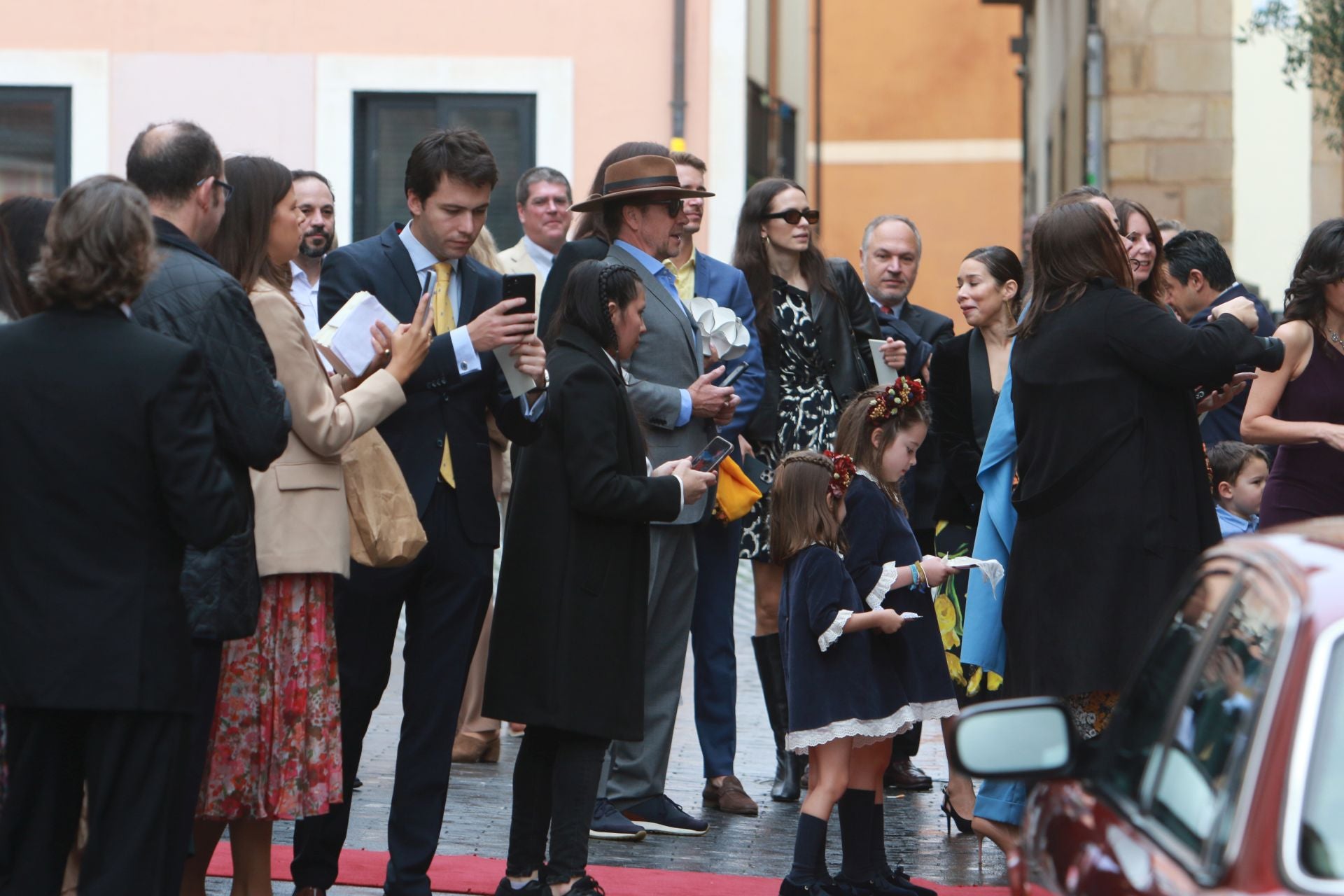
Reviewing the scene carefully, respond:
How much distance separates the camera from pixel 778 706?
7.37 meters

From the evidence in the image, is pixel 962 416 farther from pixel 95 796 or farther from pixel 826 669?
pixel 95 796

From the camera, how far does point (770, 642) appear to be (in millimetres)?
Answer: 7430

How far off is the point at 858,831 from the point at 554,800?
980mm

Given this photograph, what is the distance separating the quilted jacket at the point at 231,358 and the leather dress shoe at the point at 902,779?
12.2 ft

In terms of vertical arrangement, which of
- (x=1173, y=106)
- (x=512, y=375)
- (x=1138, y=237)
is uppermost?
(x=1173, y=106)

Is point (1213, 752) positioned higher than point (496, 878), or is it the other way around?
point (1213, 752)

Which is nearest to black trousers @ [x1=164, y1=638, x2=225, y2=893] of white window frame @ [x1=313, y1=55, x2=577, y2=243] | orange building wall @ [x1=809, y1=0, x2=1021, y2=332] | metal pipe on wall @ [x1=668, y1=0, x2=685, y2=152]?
white window frame @ [x1=313, y1=55, x2=577, y2=243]

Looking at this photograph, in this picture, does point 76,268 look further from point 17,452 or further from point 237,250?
point 237,250

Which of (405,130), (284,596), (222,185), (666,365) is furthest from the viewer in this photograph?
(405,130)

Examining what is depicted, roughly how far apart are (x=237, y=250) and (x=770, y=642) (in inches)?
119

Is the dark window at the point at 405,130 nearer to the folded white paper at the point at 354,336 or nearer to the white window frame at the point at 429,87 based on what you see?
the white window frame at the point at 429,87

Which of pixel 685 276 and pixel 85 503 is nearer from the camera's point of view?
pixel 85 503

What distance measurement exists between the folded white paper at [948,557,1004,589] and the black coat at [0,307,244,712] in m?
2.54

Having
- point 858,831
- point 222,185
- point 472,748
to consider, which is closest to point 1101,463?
point 858,831
